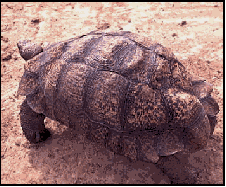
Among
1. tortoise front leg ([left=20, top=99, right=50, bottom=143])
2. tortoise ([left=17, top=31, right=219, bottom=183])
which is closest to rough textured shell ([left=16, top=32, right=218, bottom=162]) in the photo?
tortoise ([left=17, top=31, right=219, bottom=183])

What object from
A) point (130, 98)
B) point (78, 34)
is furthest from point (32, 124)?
point (78, 34)

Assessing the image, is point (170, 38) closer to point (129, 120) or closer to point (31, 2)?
point (129, 120)

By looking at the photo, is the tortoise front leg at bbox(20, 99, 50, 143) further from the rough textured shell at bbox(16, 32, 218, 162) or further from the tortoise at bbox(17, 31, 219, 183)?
the rough textured shell at bbox(16, 32, 218, 162)

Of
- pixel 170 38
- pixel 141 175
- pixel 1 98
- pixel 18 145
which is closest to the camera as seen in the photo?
pixel 141 175

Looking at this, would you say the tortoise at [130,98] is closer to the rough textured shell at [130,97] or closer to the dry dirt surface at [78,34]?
the rough textured shell at [130,97]

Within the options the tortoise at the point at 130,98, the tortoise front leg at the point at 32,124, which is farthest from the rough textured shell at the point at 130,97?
the tortoise front leg at the point at 32,124

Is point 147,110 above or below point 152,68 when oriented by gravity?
below

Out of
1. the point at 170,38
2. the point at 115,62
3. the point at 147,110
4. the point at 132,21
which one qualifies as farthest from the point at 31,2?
the point at 147,110
